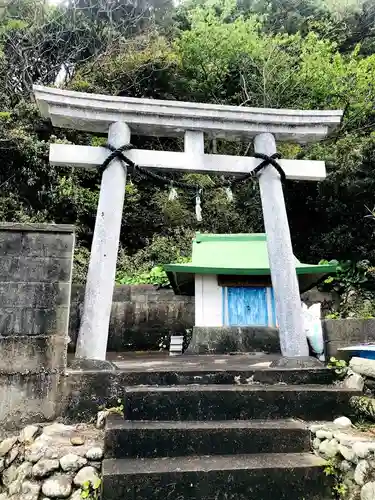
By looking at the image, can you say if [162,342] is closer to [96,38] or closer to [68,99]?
[68,99]

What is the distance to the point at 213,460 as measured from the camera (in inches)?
125

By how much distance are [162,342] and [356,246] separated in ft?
20.6

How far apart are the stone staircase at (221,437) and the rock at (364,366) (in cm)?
37

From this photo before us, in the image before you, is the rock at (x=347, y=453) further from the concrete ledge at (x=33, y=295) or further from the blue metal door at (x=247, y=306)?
the blue metal door at (x=247, y=306)

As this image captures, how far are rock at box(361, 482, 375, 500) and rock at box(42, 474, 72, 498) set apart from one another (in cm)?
221

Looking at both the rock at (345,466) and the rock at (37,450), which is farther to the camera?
the rock at (37,450)

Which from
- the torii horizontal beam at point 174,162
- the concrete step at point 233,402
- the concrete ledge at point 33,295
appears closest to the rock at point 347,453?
the concrete step at point 233,402

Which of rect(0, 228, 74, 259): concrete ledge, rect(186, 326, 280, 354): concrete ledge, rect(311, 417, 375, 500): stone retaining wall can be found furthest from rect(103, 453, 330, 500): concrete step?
rect(186, 326, 280, 354): concrete ledge

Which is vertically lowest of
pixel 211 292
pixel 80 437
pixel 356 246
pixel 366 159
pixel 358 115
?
pixel 80 437

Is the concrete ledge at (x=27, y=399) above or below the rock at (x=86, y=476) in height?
above

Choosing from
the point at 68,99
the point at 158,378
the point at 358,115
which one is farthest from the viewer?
the point at 358,115

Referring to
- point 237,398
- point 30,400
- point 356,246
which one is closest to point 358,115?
point 356,246

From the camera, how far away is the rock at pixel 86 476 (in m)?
2.98

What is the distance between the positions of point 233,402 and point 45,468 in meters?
1.77
